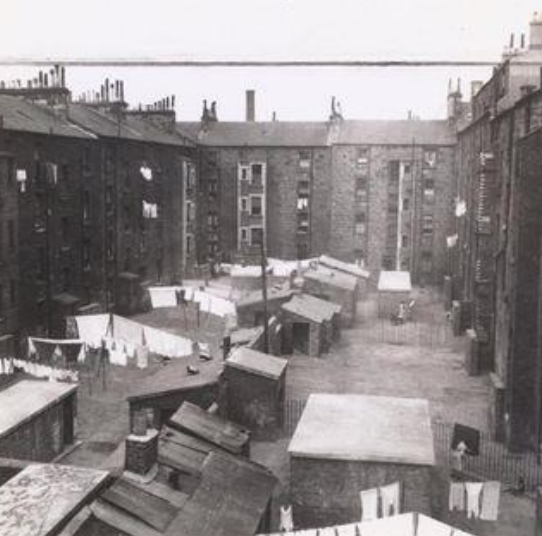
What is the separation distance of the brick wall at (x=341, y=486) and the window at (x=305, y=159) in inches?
2001

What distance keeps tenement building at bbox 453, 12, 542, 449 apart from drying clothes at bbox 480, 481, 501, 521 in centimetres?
672

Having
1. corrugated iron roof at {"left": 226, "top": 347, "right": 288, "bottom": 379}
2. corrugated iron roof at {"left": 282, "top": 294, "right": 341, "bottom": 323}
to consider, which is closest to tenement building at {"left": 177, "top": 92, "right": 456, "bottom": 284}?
corrugated iron roof at {"left": 282, "top": 294, "right": 341, "bottom": 323}

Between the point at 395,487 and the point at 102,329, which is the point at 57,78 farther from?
the point at 395,487

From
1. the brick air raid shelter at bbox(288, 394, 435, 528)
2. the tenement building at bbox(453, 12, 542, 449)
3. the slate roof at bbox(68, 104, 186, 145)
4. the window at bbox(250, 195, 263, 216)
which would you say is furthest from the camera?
the window at bbox(250, 195, 263, 216)

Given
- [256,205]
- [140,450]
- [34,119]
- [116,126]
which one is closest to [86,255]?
[34,119]

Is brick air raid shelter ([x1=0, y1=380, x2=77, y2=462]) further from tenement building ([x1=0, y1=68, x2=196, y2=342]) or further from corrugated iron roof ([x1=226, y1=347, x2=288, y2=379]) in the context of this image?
tenement building ([x1=0, y1=68, x2=196, y2=342])

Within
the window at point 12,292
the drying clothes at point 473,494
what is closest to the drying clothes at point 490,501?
the drying clothes at point 473,494

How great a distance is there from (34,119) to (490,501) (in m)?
32.1

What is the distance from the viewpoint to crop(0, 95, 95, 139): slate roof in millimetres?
39344

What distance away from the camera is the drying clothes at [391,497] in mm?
18734

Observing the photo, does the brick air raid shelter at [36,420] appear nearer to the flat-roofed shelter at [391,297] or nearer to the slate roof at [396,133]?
the flat-roofed shelter at [391,297]

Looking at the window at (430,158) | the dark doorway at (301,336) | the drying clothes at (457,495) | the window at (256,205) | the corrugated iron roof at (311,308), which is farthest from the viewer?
the window at (256,205)

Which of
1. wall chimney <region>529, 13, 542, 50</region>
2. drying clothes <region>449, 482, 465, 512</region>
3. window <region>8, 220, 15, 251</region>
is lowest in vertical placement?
drying clothes <region>449, 482, 465, 512</region>

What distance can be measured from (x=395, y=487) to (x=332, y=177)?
50959 mm
